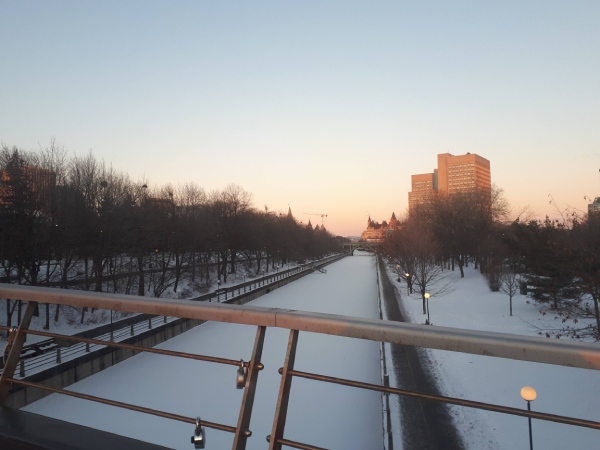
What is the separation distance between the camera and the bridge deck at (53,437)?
6.14ft

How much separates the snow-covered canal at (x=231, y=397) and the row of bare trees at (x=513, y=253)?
273 inches

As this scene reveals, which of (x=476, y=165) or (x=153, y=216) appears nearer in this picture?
(x=153, y=216)

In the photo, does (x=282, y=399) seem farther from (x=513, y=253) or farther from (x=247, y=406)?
(x=513, y=253)

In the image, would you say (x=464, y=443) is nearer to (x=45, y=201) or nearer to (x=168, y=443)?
(x=168, y=443)

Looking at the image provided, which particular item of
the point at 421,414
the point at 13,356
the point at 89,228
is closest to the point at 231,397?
the point at 421,414

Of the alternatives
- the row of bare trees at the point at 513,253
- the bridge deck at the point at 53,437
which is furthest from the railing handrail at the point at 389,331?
the row of bare trees at the point at 513,253

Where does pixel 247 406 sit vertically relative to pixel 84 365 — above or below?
above

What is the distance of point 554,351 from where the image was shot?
1271mm

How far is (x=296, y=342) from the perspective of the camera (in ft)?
5.61

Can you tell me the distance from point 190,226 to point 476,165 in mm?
132733

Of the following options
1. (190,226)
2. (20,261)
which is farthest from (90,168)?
(190,226)

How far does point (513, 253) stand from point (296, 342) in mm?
39142

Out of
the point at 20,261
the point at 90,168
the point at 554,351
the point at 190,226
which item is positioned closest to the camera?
the point at 554,351

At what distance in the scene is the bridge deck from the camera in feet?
6.14
